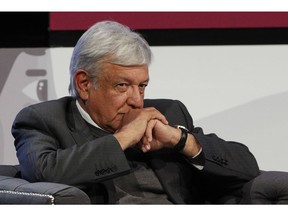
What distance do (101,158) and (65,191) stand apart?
0.26 m

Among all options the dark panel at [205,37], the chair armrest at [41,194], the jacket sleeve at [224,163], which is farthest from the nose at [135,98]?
the dark panel at [205,37]

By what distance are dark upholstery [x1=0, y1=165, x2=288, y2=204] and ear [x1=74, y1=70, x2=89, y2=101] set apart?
0.39 meters

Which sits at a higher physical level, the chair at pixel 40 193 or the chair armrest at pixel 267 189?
the chair at pixel 40 193

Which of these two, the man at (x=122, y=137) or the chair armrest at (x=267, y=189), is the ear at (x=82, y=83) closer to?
the man at (x=122, y=137)

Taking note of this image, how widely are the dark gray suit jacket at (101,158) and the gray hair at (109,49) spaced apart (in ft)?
0.65

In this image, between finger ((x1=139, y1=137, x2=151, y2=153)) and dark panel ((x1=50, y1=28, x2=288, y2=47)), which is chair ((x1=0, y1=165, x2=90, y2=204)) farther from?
dark panel ((x1=50, y1=28, x2=288, y2=47))

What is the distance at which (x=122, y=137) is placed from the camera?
2.35 m

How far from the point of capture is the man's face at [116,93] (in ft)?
8.03

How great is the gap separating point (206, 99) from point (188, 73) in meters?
0.16

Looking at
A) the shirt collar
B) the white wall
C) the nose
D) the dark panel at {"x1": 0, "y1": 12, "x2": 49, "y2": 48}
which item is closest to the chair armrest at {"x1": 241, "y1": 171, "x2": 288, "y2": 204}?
the nose

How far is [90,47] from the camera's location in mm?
2459

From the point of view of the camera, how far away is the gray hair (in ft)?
7.98
